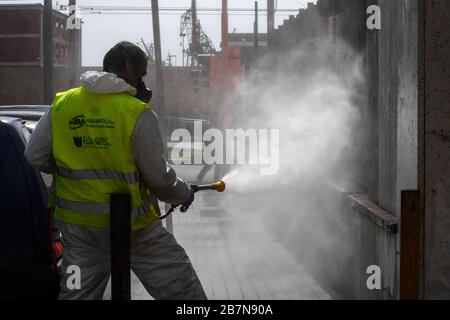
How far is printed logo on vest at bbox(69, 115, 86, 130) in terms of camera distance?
3711 mm

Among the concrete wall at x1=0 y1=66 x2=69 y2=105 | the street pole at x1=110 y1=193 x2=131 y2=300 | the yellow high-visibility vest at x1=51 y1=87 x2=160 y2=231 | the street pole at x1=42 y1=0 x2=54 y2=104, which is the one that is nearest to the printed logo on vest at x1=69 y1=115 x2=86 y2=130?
the yellow high-visibility vest at x1=51 y1=87 x2=160 y2=231

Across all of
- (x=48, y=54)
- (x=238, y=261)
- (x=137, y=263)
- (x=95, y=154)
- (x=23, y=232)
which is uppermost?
(x=48, y=54)

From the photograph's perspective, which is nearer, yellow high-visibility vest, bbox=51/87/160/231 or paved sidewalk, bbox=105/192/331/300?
yellow high-visibility vest, bbox=51/87/160/231

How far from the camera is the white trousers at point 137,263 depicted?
12.3 feet

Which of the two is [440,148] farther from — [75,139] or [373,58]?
[75,139]

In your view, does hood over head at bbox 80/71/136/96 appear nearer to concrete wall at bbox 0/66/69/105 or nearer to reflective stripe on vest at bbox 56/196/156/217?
reflective stripe on vest at bbox 56/196/156/217

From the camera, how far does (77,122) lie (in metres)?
3.72

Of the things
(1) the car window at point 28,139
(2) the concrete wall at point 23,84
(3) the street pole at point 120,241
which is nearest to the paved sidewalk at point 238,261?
(1) the car window at point 28,139

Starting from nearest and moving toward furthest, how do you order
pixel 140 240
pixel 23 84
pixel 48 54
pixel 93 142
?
1. pixel 93 142
2. pixel 140 240
3. pixel 48 54
4. pixel 23 84

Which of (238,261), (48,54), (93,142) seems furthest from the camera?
(48,54)

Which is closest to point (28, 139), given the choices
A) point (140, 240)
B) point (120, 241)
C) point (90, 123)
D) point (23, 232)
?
point (23, 232)

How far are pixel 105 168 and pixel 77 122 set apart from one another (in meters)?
0.27

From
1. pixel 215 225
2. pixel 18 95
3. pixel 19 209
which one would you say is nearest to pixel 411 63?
pixel 19 209

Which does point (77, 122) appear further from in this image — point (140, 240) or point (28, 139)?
point (28, 139)
